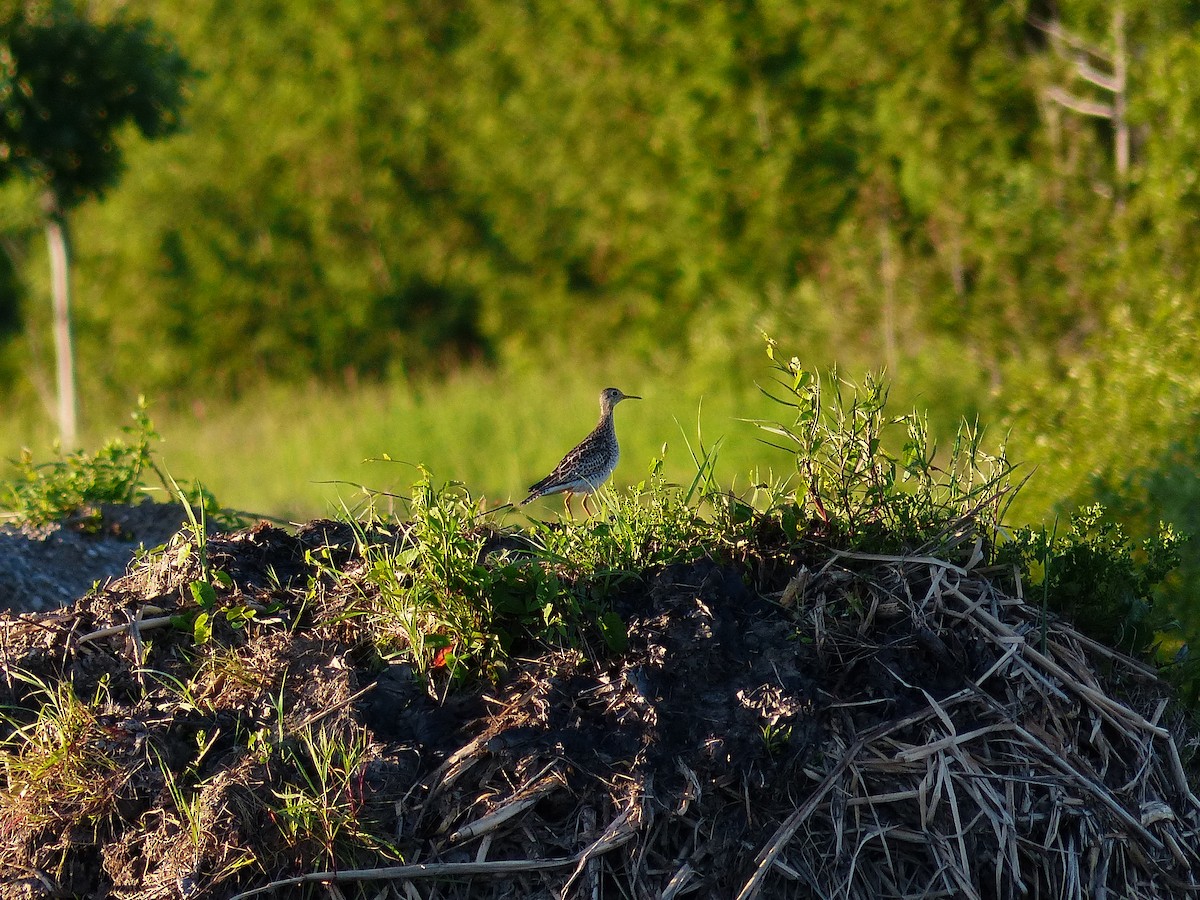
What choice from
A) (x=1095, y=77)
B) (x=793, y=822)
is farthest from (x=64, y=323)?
(x=793, y=822)

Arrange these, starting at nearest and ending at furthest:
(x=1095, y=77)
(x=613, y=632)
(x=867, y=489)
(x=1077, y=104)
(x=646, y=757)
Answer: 1. (x=646, y=757)
2. (x=613, y=632)
3. (x=867, y=489)
4. (x=1095, y=77)
5. (x=1077, y=104)

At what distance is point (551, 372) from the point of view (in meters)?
22.7

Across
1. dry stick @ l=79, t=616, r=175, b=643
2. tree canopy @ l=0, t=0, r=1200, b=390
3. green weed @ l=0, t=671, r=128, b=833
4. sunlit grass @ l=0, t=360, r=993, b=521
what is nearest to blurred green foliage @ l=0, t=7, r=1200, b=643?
tree canopy @ l=0, t=0, r=1200, b=390

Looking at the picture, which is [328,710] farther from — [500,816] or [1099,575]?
[1099,575]

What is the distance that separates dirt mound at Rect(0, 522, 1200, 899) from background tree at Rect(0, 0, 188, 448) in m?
11.5

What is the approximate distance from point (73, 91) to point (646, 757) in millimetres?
13067

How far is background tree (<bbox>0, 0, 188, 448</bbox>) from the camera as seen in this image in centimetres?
1403

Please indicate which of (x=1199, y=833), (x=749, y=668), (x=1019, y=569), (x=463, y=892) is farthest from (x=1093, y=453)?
(x=463, y=892)

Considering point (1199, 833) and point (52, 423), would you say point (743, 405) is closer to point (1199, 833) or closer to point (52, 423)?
point (1199, 833)

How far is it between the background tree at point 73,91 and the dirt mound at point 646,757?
11507mm

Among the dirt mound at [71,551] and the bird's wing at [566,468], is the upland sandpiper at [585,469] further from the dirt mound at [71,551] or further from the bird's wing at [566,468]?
the dirt mound at [71,551]

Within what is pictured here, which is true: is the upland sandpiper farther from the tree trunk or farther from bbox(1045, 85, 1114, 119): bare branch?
the tree trunk

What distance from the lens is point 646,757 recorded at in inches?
136

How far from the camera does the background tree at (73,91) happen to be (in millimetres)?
14031
